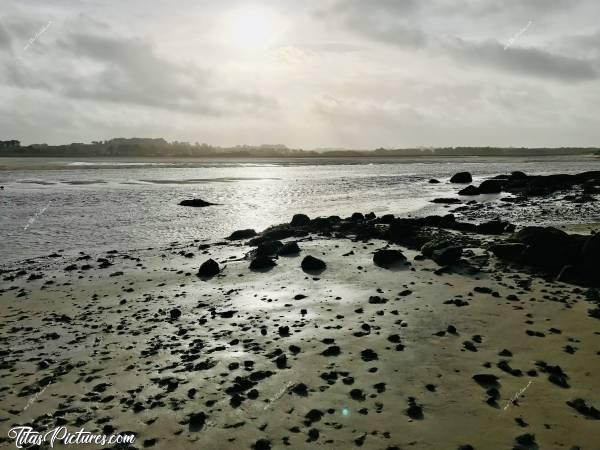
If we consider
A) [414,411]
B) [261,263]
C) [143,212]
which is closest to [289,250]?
[261,263]

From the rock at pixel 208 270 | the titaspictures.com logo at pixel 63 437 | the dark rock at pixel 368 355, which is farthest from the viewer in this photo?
the rock at pixel 208 270

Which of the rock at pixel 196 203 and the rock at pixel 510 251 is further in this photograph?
the rock at pixel 196 203

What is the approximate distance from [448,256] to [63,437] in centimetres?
1173

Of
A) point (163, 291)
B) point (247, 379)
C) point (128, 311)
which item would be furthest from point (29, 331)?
point (247, 379)

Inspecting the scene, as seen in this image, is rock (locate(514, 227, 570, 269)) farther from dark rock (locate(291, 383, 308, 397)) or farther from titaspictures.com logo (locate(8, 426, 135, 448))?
titaspictures.com logo (locate(8, 426, 135, 448))

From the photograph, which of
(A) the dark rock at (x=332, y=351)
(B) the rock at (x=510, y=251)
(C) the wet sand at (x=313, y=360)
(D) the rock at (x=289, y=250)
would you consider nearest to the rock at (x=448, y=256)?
(C) the wet sand at (x=313, y=360)

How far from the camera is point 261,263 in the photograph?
15.9 meters

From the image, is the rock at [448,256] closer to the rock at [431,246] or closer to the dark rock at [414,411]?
the rock at [431,246]

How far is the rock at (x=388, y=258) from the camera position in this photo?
601 inches

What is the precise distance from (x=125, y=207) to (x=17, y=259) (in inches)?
662

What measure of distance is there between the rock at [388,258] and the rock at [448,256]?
1.18 metres

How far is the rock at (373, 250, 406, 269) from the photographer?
50.1ft

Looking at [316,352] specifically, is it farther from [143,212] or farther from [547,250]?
[143,212]

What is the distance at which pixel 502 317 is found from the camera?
10.2 m
